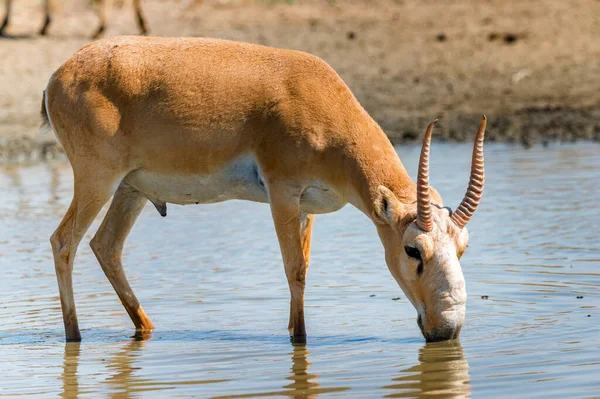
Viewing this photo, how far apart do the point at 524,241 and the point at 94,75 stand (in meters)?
4.71

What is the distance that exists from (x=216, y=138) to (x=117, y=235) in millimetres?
Result: 1282

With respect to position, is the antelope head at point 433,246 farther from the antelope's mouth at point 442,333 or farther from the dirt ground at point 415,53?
the dirt ground at point 415,53

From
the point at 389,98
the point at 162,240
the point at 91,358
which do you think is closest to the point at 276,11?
the point at 389,98

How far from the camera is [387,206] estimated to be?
7770 millimetres

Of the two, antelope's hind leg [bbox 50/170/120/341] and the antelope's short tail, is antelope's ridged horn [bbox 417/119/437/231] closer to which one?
antelope's hind leg [bbox 50/170/120/341]

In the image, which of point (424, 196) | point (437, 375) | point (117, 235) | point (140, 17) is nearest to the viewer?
point (437, 375)

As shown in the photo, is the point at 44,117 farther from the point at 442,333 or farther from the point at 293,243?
the point at 442,333

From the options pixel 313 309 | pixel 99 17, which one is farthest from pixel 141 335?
pixel 99 17

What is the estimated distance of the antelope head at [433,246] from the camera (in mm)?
7438

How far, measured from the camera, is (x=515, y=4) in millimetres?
23609

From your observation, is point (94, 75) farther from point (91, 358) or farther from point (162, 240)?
point (162, 240)

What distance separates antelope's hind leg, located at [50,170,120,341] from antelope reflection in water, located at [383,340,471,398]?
2553 millimetres

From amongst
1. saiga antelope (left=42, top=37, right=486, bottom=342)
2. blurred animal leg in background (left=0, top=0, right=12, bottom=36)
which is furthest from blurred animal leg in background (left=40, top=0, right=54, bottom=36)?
saiga antelope (left=42, top=37, right=486, bottom=342)

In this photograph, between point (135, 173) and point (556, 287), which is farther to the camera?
point (556, 287)
